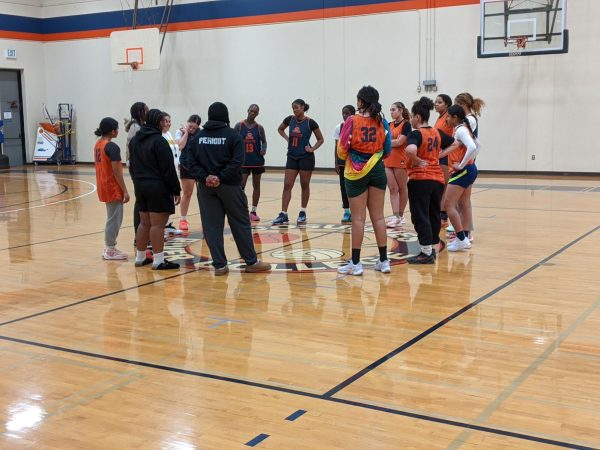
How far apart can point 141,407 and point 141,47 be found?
18.6m

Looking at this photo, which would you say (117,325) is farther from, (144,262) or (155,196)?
(144,262)

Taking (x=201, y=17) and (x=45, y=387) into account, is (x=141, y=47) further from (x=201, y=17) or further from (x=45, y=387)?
(x=45, y=387)

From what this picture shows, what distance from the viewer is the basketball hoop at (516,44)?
625 inches

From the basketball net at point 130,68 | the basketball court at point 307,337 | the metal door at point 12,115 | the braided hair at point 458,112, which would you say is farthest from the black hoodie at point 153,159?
the metal door at point 12,115

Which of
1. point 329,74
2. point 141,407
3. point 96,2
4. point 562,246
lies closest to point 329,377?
point 141,407

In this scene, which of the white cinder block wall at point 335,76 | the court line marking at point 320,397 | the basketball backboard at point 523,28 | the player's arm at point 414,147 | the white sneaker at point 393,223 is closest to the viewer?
the court line marking at point 320,397

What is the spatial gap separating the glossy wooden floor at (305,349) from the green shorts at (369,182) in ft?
2.67

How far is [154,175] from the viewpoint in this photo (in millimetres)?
6914

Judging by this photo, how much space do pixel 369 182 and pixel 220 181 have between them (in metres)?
1.39

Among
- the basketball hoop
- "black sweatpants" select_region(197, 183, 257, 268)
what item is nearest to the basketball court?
"black sweatpants" select_region(197, 183, 257, 268)

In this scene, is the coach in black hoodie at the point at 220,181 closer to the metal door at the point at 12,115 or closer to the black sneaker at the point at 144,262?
the black sneaker at the point at 144,262

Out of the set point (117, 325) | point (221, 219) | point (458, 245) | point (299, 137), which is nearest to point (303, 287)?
point (221, 219)

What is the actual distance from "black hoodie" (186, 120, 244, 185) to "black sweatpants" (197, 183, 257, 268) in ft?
0.47

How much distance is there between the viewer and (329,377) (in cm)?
409
